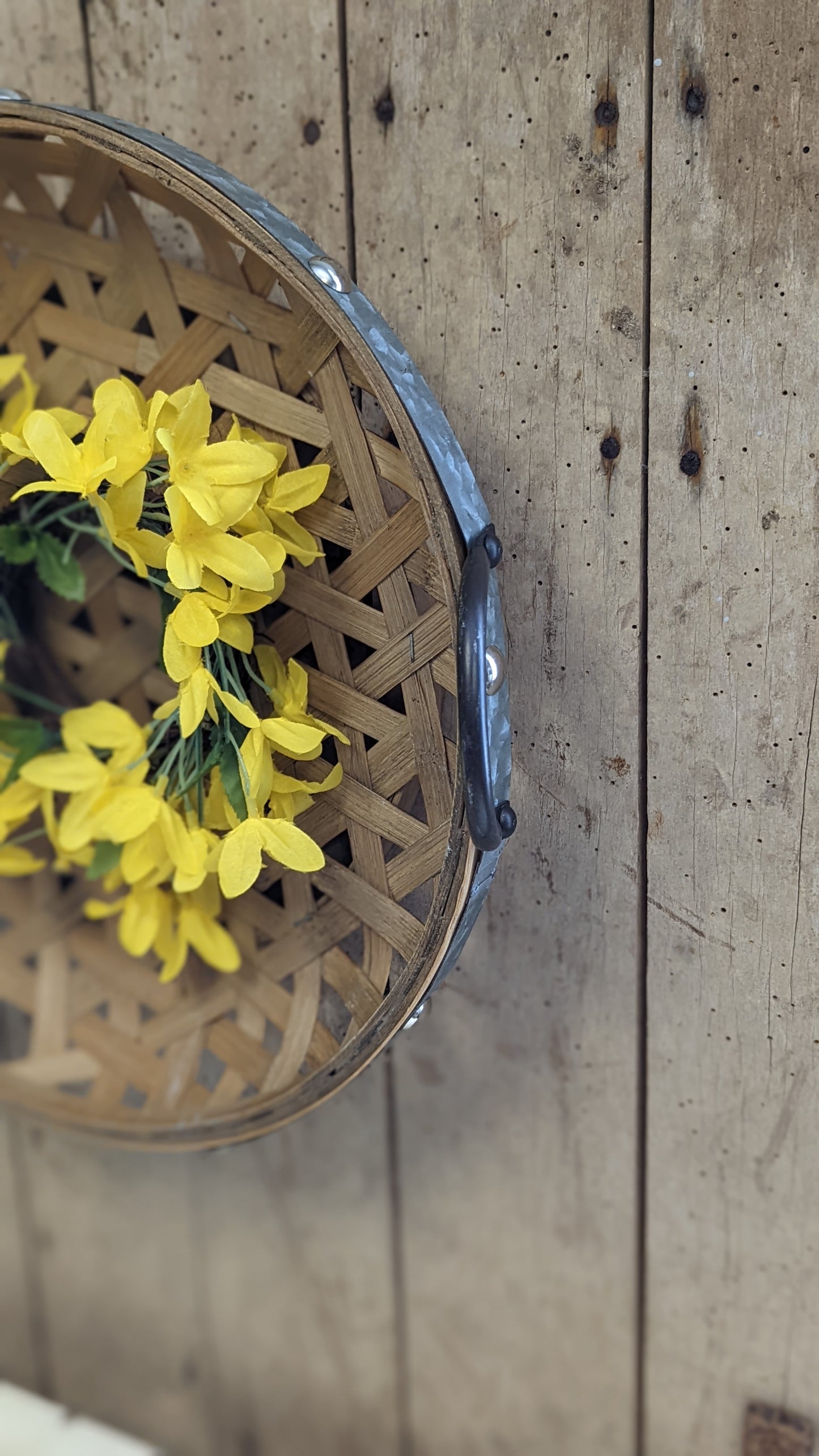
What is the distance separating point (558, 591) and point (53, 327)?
0.93ft

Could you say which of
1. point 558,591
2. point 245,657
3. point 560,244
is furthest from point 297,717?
point 560,244

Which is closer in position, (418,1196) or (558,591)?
(558,591)

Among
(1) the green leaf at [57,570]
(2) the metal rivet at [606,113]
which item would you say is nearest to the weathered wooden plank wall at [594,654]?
(2) the metal rivet at [606,113]

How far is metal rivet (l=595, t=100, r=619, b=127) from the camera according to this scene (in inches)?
18.4

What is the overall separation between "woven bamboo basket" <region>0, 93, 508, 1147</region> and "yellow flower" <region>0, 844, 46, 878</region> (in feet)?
0.37

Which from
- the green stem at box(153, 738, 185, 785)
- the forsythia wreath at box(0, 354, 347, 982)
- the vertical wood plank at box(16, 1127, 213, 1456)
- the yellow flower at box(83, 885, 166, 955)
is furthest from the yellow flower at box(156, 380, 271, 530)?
the vertical wood plank at box(16, 1127, 213, 1456)

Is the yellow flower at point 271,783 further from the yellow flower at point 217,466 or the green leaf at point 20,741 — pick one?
the green leaf at point 20,741

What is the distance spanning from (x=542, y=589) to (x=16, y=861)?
342 mm

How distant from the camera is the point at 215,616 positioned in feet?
1.47

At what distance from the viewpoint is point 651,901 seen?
0.54 m

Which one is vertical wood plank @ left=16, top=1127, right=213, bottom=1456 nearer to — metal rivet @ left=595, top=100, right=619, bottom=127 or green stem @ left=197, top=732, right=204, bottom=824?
green stem @ left=197, top=732, right=204, bottom=824

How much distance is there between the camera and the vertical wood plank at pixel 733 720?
0.45 metres

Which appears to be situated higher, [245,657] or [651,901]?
[245,657]

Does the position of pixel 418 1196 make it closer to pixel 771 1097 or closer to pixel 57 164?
pixel 771 1097
